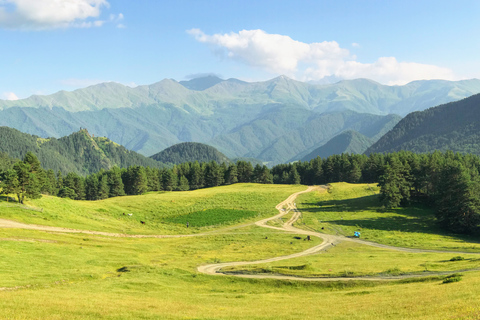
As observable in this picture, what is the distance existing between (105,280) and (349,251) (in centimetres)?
4860

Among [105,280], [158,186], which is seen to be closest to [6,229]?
[105,280]

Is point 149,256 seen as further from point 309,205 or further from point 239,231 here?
point 309,205

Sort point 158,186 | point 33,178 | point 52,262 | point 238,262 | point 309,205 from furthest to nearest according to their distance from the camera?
1. point 158,186
2. point 309,205
3. point 33,178
4. point 238,262
5. point 52,262

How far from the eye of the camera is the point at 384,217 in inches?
4286

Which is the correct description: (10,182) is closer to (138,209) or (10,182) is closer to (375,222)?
(138,209)

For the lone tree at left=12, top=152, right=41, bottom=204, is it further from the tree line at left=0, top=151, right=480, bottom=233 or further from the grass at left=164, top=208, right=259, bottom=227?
the grass at left=164, top=208, right=259, bottom=227

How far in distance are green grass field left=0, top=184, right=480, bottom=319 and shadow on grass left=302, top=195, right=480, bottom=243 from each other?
832mm

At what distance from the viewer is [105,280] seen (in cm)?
4344

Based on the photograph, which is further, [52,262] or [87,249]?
[87,249]

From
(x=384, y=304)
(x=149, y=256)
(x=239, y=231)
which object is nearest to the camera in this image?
(x=384, y=304)

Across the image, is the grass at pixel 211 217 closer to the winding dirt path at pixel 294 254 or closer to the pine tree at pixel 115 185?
the winding dirt path at pixel 294 254

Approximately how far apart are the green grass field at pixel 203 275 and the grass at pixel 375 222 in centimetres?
61

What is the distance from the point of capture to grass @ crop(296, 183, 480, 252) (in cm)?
8055

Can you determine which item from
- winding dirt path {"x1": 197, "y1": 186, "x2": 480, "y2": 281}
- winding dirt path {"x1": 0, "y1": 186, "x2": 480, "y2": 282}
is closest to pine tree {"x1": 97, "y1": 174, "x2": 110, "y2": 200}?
winding dirt path {"x1": 197, "y1": 186, "x2": 480, "y2": 281}
